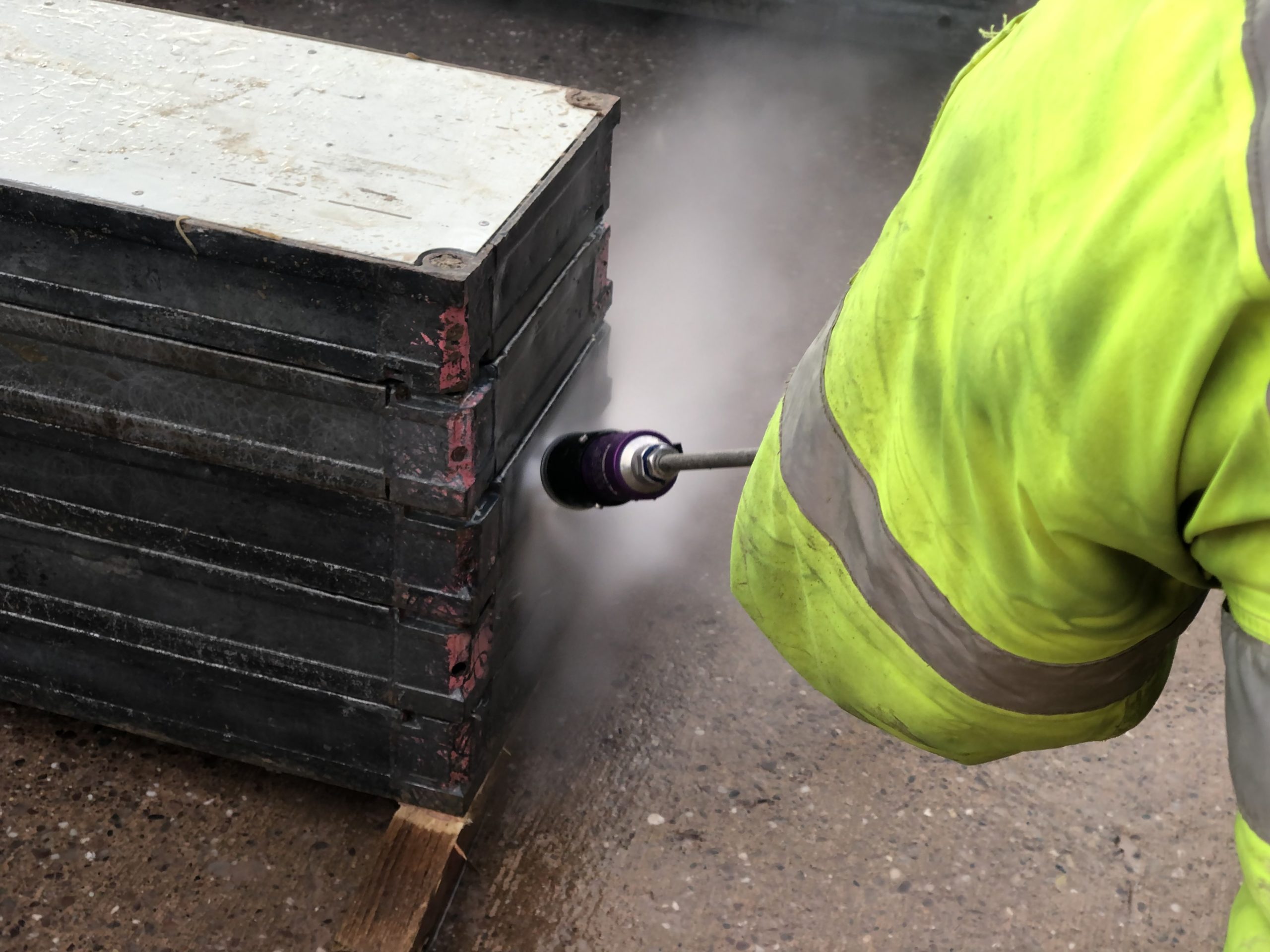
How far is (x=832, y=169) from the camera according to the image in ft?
15.2

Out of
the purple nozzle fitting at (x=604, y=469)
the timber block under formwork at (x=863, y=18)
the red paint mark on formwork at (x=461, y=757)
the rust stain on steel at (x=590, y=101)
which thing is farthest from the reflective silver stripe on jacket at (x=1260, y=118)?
the timber block under formwork at (x=863, y=18)

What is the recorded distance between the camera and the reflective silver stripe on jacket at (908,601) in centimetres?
107

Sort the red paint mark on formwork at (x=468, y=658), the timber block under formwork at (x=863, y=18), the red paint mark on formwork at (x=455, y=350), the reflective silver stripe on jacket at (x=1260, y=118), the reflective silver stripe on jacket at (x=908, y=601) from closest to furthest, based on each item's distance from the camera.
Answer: the reflective silver stripe on jacket at (x=1260, y=118), the reflective silver stripe on jacket at (x=908, y=601), the red paint mark on formwork at (x=455, y=350), the red paint mark on formwork at (x=468, y=658), the timber block under formwork at (x=863, y=18)

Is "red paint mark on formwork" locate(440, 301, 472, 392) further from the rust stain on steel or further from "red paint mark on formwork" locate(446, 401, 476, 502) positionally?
the rust stain on steel

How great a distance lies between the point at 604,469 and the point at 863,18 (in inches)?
161

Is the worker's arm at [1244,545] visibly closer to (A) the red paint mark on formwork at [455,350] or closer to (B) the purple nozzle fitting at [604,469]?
(A) the red paint mark on formwork at [455,350]

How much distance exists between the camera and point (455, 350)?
66.7 inches

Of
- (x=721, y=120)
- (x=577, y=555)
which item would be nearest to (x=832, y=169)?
(x=721, y=120)

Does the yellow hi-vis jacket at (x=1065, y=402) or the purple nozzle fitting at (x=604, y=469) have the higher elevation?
the yellow hi-vis jacket at (x=1065, y=402)

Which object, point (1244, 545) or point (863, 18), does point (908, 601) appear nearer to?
point (1244, 545)

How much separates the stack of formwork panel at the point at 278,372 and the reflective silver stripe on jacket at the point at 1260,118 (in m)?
1.10

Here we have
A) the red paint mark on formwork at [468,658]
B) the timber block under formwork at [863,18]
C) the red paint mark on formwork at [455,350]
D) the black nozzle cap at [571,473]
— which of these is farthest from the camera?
the timber block under formwork at [863,18]

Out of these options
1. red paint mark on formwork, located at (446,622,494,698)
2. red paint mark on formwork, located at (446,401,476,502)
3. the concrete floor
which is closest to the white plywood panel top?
red paint mark on formwork, located at (446,401,476,502)

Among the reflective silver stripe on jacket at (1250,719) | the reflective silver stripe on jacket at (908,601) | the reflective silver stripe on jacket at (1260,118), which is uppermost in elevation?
the reflective silver stripe on jacket at (1260,118)
